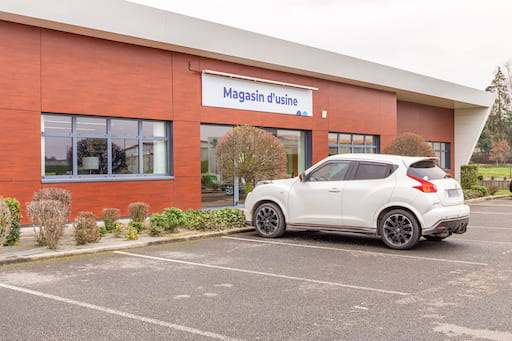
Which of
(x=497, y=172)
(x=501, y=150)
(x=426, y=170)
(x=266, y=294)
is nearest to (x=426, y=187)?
(x=426, y=170)

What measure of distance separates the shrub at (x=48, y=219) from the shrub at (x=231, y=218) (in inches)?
142

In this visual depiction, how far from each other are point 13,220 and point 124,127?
17.2 feet

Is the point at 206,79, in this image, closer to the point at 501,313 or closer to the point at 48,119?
the point at 48,119

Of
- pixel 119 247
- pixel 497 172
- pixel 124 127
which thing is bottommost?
pixel 119 247

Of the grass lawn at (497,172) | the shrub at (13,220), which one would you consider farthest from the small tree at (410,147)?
the grass lawn at (497,172)

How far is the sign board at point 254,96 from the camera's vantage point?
15375 mm

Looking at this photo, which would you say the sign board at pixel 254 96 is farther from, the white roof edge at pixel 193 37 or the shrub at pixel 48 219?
the shrub at pixel 48 219

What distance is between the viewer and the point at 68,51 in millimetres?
12352

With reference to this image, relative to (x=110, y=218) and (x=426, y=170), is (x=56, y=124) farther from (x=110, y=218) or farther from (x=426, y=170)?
(x=426, y=170)

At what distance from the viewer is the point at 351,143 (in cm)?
2091

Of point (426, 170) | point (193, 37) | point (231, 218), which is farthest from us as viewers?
point (193, 37)

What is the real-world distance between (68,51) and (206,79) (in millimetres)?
4235

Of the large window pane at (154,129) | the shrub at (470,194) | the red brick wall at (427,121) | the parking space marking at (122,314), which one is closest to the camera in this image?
the parking space marking at (122,314)

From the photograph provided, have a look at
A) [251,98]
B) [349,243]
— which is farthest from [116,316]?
[251,98]
